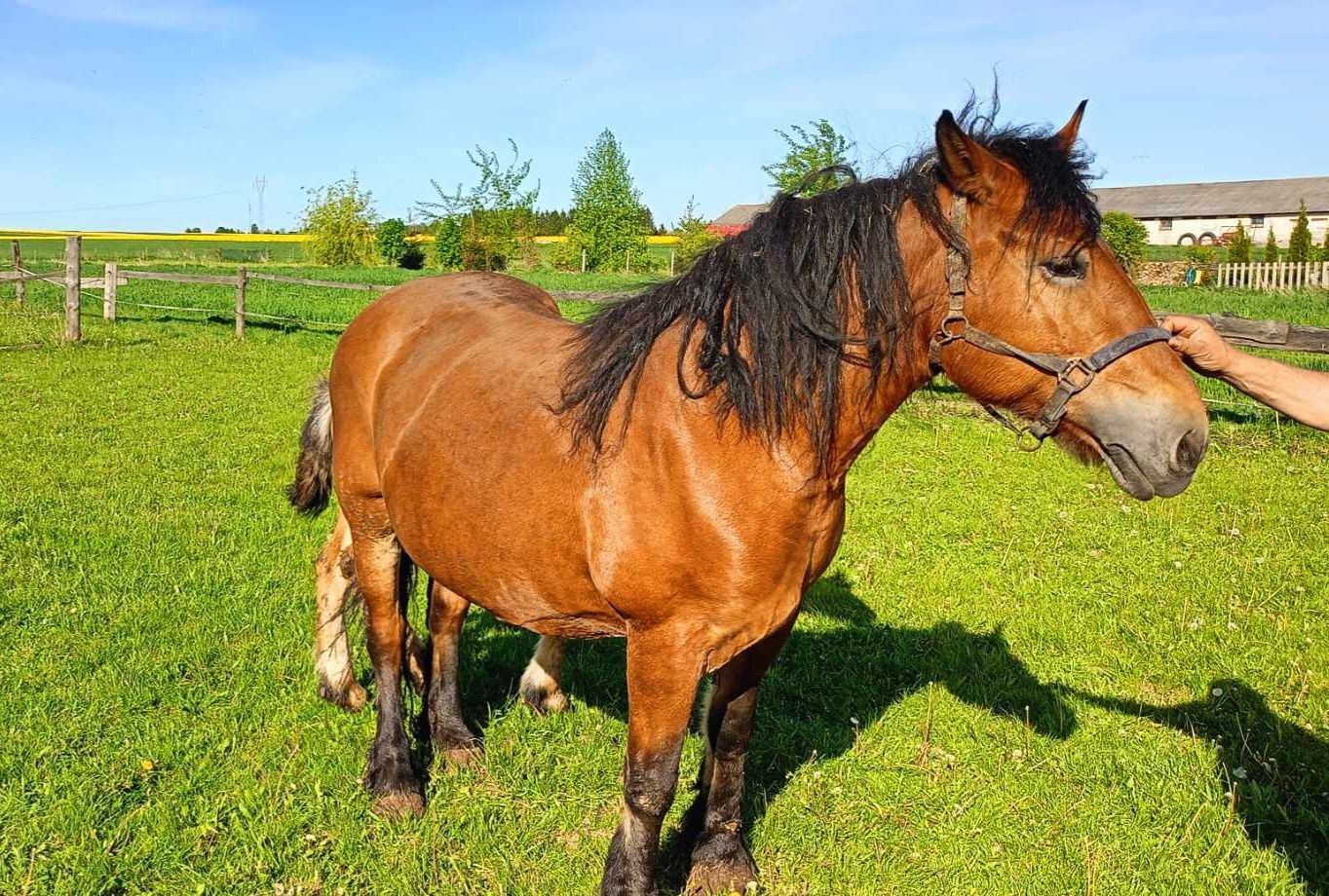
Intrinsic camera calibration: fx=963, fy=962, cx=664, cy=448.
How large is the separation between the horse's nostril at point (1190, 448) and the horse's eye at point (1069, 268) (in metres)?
0.48

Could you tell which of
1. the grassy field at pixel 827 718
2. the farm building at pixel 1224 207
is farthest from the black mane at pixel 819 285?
the farm building at pixel 1224 207

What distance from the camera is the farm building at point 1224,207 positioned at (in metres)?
69.1

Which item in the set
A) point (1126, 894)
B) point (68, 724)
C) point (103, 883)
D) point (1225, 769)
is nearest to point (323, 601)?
point (68, 724)

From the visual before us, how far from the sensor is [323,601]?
4.95 m

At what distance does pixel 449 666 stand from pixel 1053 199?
11.3ft

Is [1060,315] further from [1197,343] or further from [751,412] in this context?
[751,412]

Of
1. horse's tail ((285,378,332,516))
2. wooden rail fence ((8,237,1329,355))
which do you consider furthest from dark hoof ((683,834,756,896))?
horse's tail ((285,378,332,516))

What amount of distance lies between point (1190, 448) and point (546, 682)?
3.35m

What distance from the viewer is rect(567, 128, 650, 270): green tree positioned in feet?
197

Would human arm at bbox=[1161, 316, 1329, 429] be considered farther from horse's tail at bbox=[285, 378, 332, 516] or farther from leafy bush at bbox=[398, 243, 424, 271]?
leafy bush at bbox=[398, 243, 424, 271]

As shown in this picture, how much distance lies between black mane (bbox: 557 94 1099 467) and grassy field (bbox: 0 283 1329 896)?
197 centimetres

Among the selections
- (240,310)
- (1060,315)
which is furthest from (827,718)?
(240,310)

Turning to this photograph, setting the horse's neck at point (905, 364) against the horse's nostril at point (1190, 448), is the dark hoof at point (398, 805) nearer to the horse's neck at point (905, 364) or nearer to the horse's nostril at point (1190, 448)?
the horse's neck at point (905, 364)

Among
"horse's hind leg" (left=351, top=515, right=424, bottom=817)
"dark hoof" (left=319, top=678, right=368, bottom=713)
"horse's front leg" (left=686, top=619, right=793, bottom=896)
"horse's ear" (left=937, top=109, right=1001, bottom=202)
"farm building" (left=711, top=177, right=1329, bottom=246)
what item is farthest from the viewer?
"farm building" (left=711, top=177, right=1329, bottom=246)
